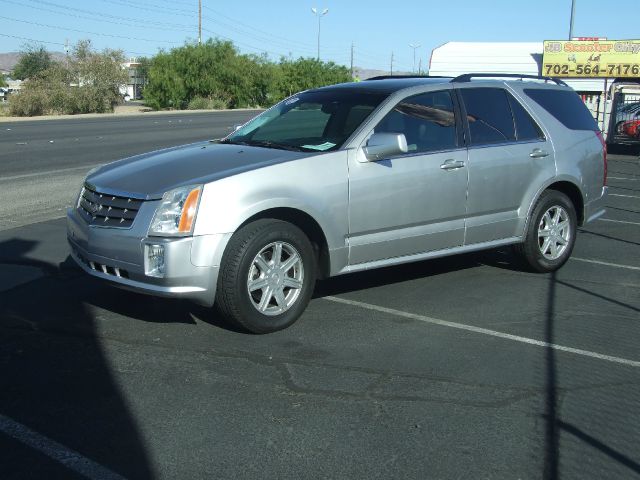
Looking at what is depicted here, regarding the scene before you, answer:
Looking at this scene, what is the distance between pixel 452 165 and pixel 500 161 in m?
0.66

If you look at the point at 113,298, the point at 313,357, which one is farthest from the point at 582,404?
the point at 113,298

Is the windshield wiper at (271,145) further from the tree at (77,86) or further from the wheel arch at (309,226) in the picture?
the tree at (77,86)

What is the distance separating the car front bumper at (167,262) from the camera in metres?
5.44

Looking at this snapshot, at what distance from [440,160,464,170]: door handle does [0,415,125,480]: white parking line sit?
408 centimetres

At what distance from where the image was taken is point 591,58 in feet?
118

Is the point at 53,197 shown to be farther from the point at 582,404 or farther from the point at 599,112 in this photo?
the point at 599,112

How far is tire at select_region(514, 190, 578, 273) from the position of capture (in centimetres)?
785

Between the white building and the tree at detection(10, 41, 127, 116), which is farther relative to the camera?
the tree at detection(10, 41, 127, 116)

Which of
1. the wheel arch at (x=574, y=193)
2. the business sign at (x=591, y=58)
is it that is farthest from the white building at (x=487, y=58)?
the wheel arch at (x=574, y=193)

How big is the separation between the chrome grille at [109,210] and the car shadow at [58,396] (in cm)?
81

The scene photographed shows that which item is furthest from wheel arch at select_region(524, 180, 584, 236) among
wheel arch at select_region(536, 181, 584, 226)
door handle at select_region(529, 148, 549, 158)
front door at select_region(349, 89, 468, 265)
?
front door at select_region(349, 89, 468, 265)

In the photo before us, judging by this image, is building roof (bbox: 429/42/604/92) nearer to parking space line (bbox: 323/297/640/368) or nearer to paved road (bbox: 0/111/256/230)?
paved road (bbox: 0/111/256/230)

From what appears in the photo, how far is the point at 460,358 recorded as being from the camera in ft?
18.1

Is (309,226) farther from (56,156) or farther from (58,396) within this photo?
(56,156)
